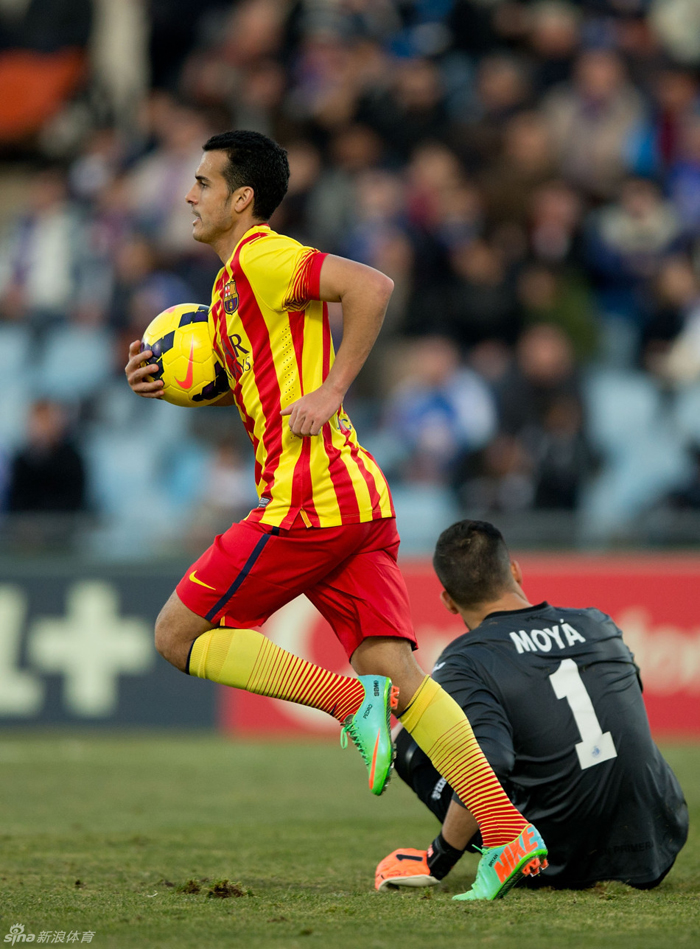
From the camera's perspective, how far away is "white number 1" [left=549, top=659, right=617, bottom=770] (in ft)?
13.3

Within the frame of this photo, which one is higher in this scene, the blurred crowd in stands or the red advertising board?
the blurred crowd in stands

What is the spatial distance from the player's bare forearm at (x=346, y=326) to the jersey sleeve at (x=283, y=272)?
1.6 inches

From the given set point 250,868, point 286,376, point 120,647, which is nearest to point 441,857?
point 250,868

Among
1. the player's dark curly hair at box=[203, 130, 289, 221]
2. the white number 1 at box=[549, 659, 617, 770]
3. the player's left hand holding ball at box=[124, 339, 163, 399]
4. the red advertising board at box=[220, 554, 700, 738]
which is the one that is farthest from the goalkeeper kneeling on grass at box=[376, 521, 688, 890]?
the red advertising board at box=[220, 554, 700, 738]

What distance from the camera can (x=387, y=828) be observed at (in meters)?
5.72

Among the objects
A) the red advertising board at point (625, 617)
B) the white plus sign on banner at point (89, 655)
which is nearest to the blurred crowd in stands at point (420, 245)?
the red advertising board at point (625, 617)

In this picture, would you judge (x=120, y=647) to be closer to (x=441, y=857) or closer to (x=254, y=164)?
(x=441, y=857)

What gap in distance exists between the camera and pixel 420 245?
37.2ft

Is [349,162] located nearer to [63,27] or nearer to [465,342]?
[465,342]

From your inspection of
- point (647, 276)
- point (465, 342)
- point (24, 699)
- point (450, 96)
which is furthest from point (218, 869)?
point (450, 96)

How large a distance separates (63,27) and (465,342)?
6805mm

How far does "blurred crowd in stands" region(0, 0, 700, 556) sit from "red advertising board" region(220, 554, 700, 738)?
0.25 meters

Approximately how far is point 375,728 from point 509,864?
21.6 inches

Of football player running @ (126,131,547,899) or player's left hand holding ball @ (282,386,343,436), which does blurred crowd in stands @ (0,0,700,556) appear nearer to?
football player running @ (126,131,547,899)
